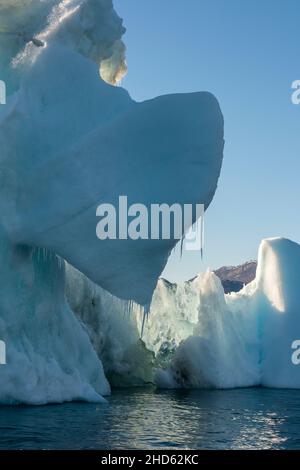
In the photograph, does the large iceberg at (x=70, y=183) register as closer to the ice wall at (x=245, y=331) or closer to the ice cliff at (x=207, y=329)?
the ice cliff at (x=207, y=329)

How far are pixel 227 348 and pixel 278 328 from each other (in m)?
2.36

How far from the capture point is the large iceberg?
39.4ft

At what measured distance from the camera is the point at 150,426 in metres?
10.2

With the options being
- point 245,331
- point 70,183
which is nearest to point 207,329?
point 245,331

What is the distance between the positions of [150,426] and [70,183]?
467cm

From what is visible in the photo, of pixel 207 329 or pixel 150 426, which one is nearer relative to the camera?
pixel 150 426

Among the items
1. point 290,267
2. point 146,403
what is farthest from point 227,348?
point 146,403

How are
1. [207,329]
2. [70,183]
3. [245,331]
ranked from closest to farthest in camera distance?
[70,183] → [207,329] → [245,331]

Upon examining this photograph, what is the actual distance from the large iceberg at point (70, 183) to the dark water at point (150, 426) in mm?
1408

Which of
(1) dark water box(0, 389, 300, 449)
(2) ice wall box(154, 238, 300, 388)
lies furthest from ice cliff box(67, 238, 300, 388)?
(1) dark water box(0, 389, 300, 449)

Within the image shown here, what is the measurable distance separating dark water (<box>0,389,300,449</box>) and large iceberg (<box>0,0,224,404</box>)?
1.41 metres

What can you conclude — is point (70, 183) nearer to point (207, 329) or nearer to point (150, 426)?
A: point (150, 426)

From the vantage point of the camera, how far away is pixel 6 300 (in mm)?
12930

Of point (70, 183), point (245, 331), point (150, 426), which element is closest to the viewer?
point (150, 426)
